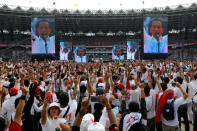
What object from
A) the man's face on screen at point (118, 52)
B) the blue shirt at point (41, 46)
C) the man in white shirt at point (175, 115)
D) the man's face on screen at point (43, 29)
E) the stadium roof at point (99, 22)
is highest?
the stadium roof at point (99, 22)

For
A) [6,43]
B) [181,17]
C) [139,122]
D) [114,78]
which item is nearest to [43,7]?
[6,43]

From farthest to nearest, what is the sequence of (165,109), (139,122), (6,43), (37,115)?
(6,43) → (37,115) → (165,109) → (139,122)

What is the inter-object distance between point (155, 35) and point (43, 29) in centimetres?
1570

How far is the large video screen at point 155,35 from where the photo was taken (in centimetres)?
3343

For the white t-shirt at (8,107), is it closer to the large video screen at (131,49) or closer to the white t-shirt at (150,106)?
the white t-shirt at (150,106)

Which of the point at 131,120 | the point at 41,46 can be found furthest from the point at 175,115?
the point at 41,46

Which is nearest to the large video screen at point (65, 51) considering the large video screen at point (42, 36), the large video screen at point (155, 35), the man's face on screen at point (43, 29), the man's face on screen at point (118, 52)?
the large video screen at point (42, 36)

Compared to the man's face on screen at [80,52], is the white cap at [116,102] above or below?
below

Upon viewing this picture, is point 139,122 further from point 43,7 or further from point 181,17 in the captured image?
point 43,7

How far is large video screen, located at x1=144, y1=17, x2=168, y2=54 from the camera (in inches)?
1316

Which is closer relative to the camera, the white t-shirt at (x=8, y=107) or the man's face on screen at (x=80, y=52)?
the white t-shirt at (x=8, y=107)

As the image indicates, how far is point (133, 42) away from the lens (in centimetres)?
3481

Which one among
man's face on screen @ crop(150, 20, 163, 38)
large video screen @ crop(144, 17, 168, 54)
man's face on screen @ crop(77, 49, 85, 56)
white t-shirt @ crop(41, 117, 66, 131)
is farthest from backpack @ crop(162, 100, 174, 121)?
man's face on screen @ crop(150, 20, 163, 38)

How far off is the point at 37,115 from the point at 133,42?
30.2m
